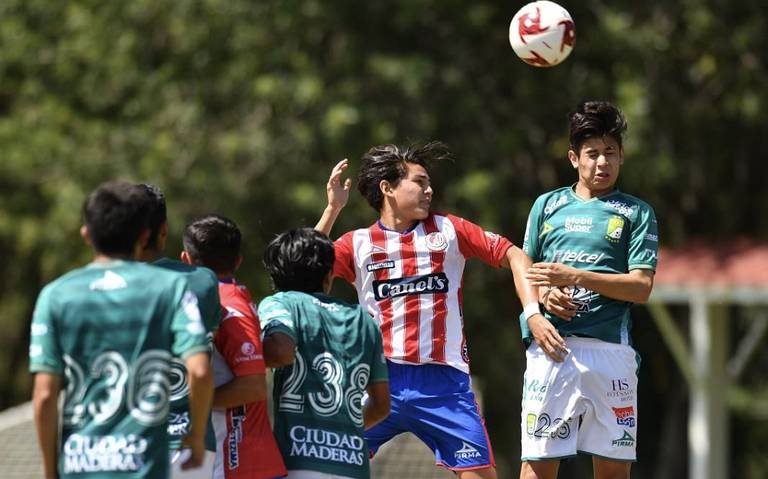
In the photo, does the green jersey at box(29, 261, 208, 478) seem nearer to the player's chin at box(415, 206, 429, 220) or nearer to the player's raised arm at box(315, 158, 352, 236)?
the player's raised arm at box(315, 158, 352, 236)

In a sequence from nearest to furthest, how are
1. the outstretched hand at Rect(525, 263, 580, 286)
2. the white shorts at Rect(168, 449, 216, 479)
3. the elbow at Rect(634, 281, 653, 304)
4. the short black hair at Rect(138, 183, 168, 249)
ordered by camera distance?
1. the short black hair at Rect(138, 183, 168, 249)
2. the white shorts at Rect(168, 449, 216, 479)
3. the outstretched hand at Rect(525, 263, 580, 286)
4. the elbow at Rect(634, 281, 653, 304)

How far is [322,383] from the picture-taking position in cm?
621

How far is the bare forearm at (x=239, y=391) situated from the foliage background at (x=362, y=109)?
11.2 meters

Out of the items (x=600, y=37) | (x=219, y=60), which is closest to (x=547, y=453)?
(x=600, y=37)

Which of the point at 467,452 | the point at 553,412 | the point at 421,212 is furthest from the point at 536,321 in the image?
the point at 421,212

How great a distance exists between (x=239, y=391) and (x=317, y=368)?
0.38m

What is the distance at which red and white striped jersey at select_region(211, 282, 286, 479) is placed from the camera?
605 centimetres

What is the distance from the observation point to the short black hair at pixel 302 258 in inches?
251

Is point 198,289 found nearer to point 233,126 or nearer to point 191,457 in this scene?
point 191,457

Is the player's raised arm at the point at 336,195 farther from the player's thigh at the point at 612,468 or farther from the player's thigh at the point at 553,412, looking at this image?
the player's thigh at the point at 612,468

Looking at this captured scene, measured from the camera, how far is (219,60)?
1920 centimetres

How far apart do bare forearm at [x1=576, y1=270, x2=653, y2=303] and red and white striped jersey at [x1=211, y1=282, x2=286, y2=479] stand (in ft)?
5.54

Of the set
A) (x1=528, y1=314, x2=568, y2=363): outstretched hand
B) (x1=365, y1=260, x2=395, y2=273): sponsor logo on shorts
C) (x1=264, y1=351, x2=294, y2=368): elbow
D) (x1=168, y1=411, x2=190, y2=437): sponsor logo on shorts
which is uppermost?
(x1=365, y1=260, x2=395, y2=273): sponsor logo on shorts

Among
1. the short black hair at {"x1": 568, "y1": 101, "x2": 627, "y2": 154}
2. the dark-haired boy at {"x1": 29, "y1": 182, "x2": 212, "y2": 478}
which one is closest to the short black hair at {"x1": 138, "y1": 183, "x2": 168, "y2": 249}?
the dark-haired boy at {"x1": 29, "y1": 182, "x2": 212, "y2": 478}
